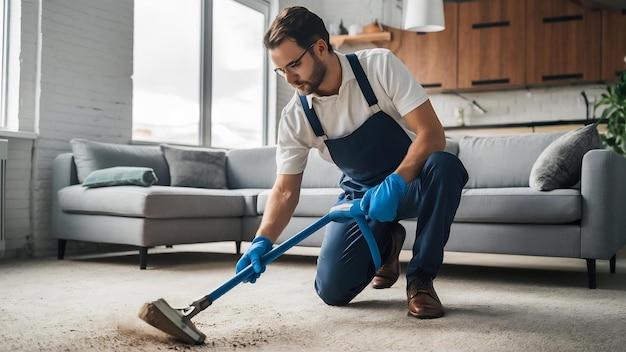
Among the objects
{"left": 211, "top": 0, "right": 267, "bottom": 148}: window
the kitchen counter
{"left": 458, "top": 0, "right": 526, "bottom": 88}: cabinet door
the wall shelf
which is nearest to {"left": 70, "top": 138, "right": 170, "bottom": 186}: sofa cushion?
{"left": 211, "top": 0, "right": 267, "bottom": 148}: window

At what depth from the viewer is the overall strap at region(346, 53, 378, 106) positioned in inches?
74.4

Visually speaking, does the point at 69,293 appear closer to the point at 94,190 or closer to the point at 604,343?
the point at 94,190

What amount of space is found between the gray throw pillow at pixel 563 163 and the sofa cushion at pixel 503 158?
Answer: 0.42 m

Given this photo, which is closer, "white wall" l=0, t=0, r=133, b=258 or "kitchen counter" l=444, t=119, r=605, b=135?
"white wall" l=0, t=0, r=133, b=258

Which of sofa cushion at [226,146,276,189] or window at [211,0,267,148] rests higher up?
window at [211,0,267,148]

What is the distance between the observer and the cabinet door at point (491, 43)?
602 cm

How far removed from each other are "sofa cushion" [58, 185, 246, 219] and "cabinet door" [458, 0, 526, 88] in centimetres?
358

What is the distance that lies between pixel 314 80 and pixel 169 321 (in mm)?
814

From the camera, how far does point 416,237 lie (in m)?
1.85

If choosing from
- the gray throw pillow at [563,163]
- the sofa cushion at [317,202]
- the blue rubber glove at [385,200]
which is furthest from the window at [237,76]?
the blue rubber glove at [385,200]

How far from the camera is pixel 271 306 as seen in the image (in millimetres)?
1999

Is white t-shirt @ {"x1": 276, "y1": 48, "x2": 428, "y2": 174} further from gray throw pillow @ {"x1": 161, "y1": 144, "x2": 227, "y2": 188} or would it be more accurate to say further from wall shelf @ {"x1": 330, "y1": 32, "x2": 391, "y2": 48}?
wall shelf @ {"x1": 330, "y1": 32, "x2": 391, "y2": 48}

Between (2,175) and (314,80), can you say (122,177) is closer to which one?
(2,175)

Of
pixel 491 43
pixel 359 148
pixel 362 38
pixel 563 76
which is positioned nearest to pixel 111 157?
pixel 359 148
